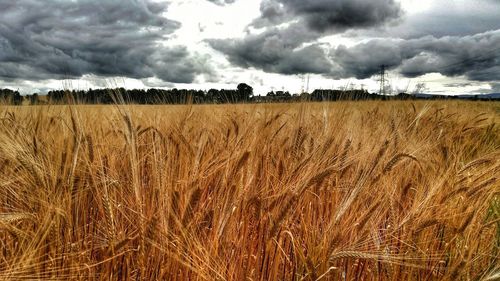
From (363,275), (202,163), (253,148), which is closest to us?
Answer: (363,275)

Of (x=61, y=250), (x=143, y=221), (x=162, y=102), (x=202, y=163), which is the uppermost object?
(x=162, y=102)

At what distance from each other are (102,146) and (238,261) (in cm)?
89

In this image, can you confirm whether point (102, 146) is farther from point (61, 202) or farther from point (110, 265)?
point (110, 265)

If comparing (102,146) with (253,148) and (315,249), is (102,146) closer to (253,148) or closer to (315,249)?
(253,148)

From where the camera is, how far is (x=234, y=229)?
4.13ft

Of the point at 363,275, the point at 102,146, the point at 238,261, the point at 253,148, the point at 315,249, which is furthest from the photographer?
the point at 102,146

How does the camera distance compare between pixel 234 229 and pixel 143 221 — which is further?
pixel 234 229

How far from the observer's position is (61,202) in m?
1.27

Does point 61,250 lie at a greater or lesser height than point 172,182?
lesser

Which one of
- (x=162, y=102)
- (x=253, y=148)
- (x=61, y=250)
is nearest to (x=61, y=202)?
(x=61, y=250)

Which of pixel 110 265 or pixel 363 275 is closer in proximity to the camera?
pixel 110 265

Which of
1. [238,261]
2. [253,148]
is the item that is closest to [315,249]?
[238,261]

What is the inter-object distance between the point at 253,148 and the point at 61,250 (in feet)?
2.62

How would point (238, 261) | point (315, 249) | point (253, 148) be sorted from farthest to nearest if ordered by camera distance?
point (253, 148) → point (238, 261) → point (315, 249)
